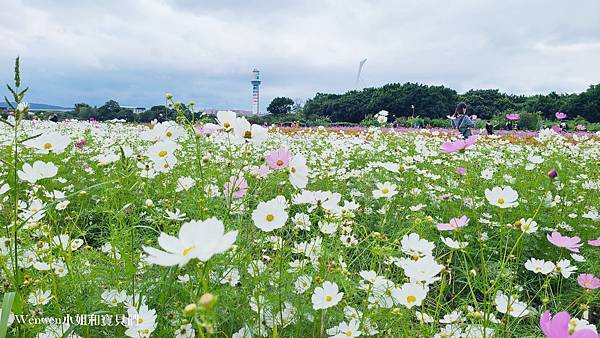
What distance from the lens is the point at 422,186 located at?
279 centimetres

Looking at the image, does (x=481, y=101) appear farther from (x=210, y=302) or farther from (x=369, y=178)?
(x=210, y=302)

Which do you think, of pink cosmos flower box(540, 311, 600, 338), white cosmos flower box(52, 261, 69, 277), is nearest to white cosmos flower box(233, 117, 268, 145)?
white cosmos flower box(52, 261, 69, 277)

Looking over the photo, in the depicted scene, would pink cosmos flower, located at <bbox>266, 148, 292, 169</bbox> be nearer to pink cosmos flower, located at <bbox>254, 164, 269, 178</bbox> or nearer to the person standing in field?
pink cosmos flower, located at <bbox>254, 164, 269, 178</bbox>

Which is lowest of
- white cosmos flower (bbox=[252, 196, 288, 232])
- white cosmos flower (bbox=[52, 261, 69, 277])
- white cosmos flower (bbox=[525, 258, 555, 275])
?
white cosmos flower (bbox=[52, 261, 69, 277])

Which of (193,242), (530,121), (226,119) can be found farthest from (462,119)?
(193,242)

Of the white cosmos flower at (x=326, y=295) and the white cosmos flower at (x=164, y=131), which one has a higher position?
the white cosmos flower at (x=164, y=131)

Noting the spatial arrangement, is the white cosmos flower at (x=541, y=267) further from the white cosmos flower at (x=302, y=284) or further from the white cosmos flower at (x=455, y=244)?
the white cosmos flower at (x=302, y=284)

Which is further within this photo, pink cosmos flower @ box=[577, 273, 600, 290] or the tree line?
the tree line

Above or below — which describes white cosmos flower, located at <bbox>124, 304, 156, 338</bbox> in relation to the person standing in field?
below

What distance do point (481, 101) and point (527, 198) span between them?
87.9ft

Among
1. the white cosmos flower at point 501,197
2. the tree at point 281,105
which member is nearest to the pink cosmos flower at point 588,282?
the white cosmos flower at point 501,197

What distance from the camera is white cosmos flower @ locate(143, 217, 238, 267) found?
1.76ft

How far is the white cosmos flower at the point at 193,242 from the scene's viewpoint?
54 centimetres

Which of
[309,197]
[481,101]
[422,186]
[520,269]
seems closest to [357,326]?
[309,197]
